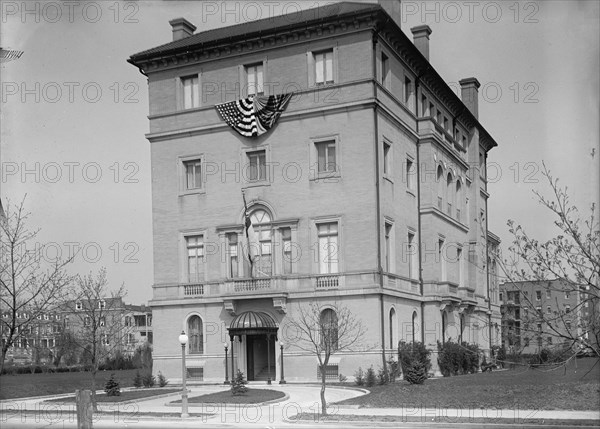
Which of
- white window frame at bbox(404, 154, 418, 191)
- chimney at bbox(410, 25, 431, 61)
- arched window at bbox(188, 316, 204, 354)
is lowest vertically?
arched window at bbox(188, 316, 204, 354)

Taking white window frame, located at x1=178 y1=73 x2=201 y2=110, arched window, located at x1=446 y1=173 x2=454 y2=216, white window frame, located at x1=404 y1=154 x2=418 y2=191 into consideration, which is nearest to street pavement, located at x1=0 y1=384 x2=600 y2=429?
white window frame, located at x1=404 y1=154 x2=418 y2=191

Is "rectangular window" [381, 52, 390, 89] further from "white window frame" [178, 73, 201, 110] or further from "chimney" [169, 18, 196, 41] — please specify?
"chimney" [169, 18, 196, 41]

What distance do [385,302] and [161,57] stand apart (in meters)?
18.8

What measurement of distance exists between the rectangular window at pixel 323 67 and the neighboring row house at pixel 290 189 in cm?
7

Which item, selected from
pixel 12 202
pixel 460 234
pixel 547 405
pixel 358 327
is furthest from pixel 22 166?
pixel 460 234

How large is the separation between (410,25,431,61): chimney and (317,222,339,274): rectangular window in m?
19.5

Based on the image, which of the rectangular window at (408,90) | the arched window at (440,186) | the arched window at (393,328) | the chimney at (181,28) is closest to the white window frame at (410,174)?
the rectangular window at (408,90)

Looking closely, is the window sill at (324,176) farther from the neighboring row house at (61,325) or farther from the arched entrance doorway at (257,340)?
the neighboring row house at (61,325)

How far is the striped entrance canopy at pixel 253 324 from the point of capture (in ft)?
141

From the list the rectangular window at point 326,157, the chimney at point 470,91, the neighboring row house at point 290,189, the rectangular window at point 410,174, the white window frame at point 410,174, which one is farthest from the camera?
the chimney at point 470,91

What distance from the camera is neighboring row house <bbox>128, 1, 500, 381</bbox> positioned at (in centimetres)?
4247

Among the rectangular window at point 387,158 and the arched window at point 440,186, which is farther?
the arched window at point 440,186

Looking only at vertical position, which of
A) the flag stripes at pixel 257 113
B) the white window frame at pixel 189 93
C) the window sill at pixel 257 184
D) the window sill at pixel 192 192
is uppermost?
the white window frame at pixel 189 93

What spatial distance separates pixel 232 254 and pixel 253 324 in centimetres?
458
